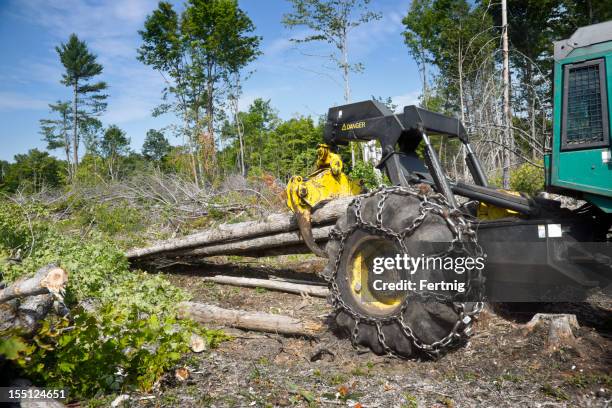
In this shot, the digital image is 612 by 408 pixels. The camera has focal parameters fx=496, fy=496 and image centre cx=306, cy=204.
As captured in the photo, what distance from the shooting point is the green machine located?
3715 mm

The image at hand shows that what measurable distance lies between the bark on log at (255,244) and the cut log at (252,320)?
4.41 ft

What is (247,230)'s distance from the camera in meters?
6.80

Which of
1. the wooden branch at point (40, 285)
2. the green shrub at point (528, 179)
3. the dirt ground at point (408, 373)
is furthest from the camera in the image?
the green shrub at point (528, 179)

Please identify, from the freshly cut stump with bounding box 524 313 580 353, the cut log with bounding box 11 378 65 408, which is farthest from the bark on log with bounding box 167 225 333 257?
the cut log with bounding box 11 378 65 408

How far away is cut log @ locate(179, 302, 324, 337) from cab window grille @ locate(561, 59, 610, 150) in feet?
8.69

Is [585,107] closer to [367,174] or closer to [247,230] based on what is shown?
[247,230]

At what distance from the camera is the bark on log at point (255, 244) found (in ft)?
19.5

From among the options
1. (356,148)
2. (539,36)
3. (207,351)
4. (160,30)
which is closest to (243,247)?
(207,351)

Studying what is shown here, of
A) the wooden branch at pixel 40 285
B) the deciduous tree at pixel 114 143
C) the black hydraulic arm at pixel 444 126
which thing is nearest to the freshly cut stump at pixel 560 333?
the black hydraulic arm at pixel 444 126

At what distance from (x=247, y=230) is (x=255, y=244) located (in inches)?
8.9

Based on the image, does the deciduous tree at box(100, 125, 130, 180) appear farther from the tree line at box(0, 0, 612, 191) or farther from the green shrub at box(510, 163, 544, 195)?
the green shrub at box(510, 163, 544, 195)

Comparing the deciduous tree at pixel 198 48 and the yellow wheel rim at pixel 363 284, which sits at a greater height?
the deciduous tree at pixel 198 48

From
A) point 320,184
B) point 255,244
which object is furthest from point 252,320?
point 255,244

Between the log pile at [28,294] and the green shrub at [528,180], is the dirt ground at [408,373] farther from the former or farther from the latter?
the green shrub at [528,180]
